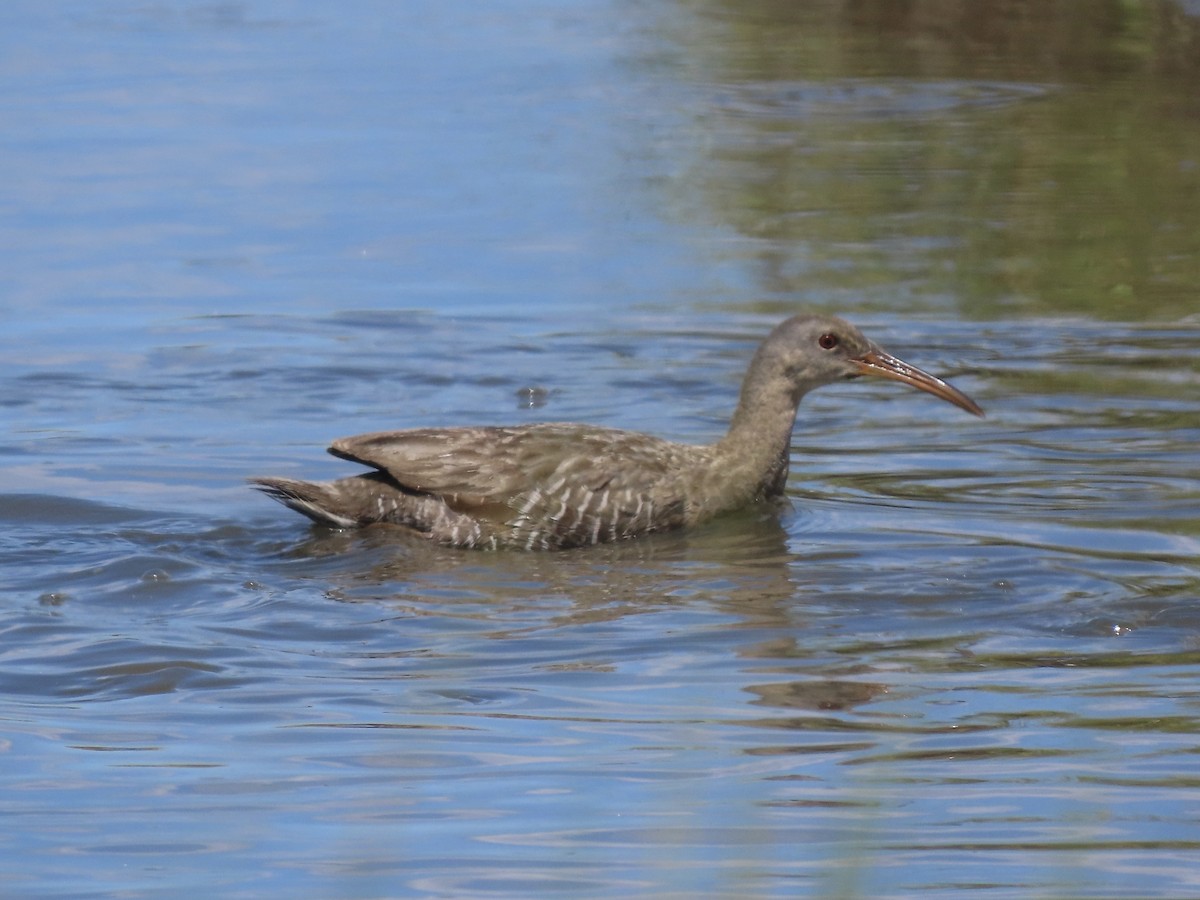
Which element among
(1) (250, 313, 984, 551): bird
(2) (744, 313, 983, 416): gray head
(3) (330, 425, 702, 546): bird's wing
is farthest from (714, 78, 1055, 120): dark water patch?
(3) (330, 425, 702, 546): bird's wing

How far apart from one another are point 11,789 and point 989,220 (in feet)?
36.0

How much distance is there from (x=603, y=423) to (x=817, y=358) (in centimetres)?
157

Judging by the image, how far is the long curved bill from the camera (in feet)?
36.5

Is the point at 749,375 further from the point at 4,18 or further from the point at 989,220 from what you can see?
the point at 4,18

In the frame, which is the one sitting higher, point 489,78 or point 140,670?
point 489,78

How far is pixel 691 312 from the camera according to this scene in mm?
14430

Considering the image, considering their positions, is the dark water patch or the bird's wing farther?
the dark water patch

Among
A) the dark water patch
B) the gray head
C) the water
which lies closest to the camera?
the water

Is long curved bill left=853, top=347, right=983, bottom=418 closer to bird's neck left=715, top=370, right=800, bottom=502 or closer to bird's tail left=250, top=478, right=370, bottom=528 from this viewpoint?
bird's neck left=715, top=370, right=800, bottom=502

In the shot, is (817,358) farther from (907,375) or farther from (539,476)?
(539,476)

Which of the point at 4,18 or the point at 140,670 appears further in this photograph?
the point at 4,18

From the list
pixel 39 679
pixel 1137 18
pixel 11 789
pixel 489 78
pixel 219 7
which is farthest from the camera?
pixel 219 7

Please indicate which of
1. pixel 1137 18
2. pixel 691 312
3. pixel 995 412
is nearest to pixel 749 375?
pixel 995 412

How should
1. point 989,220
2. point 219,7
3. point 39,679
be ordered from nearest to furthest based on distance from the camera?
point 39,679 < point 989,220 < point 219,7
